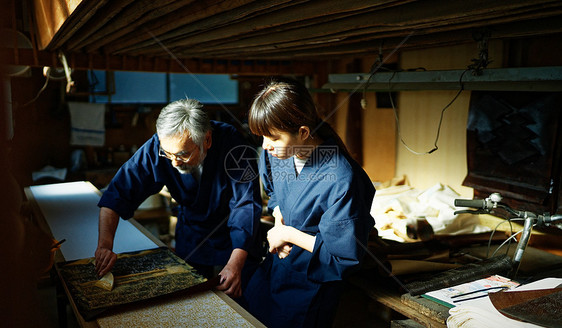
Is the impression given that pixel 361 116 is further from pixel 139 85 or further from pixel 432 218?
pixel 139 85

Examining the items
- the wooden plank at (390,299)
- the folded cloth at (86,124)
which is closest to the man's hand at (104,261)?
the wooden plank at (390,299)

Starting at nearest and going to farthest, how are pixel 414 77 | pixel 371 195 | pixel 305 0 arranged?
1. pixel 305 0
2. pixel 371 195
3. pixel 414 77

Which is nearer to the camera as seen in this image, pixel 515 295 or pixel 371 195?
pixel 515 295

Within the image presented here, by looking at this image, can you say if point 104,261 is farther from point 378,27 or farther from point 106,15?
point 378,27

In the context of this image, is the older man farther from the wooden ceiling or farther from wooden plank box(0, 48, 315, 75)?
wooden plank box(0, 48, 315, 75)

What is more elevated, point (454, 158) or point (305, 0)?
point (305, 0)

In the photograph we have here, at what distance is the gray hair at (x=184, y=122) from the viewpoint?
232cm

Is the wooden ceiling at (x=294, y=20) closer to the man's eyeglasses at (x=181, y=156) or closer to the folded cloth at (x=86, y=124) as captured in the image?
the man's eyeglasses at (x=181, y=156)

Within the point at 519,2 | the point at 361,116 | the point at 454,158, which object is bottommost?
the point at 454,158

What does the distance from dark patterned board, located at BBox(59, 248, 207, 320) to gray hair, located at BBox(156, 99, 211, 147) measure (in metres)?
0.67

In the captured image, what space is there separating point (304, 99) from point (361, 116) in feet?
12.3

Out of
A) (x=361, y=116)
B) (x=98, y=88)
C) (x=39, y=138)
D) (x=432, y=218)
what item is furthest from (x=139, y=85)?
(x=432, y=218)

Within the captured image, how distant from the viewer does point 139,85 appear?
780 cm

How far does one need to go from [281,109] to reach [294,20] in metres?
0.44
